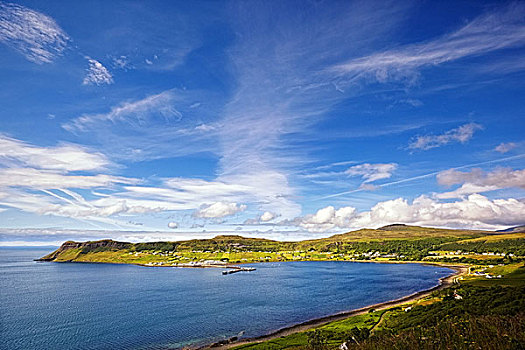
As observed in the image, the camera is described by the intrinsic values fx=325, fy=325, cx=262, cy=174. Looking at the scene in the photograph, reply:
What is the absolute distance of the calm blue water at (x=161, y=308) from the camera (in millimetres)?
81562

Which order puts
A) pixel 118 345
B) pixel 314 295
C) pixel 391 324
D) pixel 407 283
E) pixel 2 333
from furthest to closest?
pixel 407 283 → pixel 314 295 → pixel 2 333 → pixel 118 345 → pixel 391 324

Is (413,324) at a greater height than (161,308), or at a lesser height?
greater

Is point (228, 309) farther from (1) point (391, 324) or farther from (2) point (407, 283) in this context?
(2) point (407, 283)

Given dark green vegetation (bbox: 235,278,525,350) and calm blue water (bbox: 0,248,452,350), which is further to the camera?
calm blue water (bbox: 0,248,452,350)

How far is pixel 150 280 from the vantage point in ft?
650

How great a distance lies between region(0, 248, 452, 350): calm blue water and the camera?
8156 centimetres

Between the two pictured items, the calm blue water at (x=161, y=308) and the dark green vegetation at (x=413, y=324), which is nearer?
the dark green vegetation at (x=413, y=324)

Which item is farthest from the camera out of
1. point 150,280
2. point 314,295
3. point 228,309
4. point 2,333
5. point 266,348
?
point 150,280

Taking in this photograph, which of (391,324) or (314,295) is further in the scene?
(314,295)

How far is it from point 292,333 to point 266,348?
16138 mm

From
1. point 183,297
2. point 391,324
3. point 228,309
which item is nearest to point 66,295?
point 183,297

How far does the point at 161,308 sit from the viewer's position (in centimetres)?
11675

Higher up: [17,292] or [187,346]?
[17,292]

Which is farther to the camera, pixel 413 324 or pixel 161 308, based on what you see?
pixel 161 308
